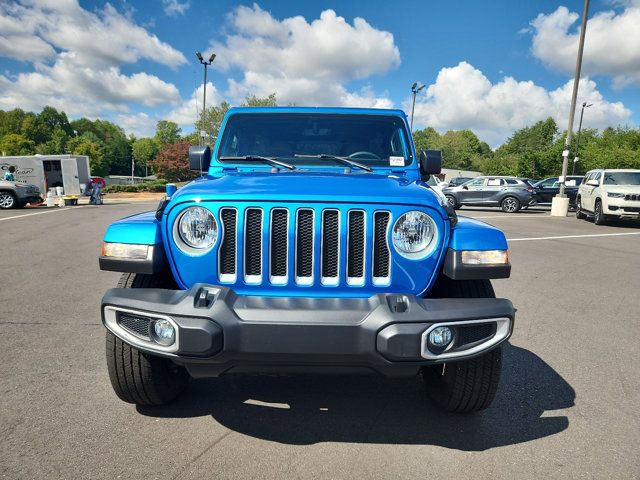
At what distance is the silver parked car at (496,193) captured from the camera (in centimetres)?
1986

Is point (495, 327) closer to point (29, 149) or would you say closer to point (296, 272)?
point (296, 272)

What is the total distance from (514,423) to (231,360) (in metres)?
1.75

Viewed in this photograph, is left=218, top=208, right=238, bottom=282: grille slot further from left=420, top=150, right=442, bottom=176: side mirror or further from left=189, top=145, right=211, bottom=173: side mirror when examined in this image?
left=420, top=150, right=442, bottom=176: side mirror

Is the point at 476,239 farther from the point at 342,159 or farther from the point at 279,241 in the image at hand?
the point at 342,159

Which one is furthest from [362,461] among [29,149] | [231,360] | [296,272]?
[29,149]

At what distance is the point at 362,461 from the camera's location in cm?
233

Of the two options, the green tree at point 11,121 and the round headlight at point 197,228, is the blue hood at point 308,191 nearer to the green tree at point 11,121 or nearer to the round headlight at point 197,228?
the round headlight at point 197,228

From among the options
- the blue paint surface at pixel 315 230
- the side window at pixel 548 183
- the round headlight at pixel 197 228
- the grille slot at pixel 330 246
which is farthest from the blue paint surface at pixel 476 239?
the side window at pixel 548 183

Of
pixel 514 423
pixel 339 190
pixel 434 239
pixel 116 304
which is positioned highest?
pixel 339 190

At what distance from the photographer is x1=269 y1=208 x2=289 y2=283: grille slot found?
2.30 meters

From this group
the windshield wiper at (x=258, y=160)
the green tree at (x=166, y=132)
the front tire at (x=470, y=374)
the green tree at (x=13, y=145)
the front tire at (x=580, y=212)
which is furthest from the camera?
the green tree at (x=166, y=132)

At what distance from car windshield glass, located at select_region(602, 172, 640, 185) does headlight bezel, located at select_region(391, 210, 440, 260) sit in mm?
14957

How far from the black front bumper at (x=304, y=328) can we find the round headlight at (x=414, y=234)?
0.28m

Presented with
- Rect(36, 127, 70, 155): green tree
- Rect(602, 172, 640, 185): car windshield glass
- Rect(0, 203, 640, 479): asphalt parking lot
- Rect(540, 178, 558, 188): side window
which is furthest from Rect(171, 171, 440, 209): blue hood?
Rect(36, 127, 70, 155): green tree
